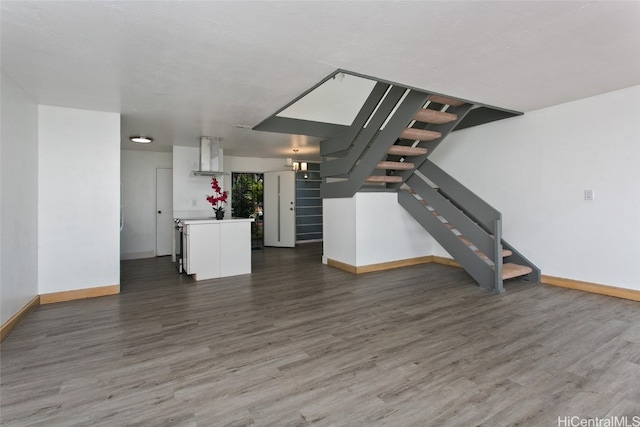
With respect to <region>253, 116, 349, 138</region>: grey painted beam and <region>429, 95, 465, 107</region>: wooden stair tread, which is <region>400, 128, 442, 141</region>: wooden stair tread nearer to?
<region>429, 95, 465, 107</region>: wooden stair tread

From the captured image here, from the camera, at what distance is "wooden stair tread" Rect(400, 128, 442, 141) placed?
425 cm

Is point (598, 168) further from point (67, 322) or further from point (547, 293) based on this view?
point (67, 322)

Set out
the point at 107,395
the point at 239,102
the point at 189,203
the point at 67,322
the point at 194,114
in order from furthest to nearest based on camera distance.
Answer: the point at 189,203, the point at 194,114, the point at 239,102, the point at 67,322, the point at 107,395

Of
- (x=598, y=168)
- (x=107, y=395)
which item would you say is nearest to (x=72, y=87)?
(x=107, y=395)

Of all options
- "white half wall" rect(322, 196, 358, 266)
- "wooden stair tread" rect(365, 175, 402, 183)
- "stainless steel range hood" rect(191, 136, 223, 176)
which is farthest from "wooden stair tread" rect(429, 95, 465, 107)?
"stainless steel range hood" rect(191, 136, 223, 176)

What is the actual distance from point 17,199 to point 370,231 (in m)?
4.59

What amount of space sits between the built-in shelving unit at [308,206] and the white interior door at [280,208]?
1.09ft

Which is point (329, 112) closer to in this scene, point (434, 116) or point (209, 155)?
point (434, 116)

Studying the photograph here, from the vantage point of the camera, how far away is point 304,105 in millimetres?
5480

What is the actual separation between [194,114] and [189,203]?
3.06 m

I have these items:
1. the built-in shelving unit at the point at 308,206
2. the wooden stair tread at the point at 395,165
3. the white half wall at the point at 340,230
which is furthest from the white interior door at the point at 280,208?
the wooden stair tread at the point at 395,165

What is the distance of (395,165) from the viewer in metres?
4.94

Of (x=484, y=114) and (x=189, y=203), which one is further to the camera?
(x=189, y=203)

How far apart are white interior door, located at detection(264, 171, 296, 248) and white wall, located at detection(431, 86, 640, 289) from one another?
15.8ft
